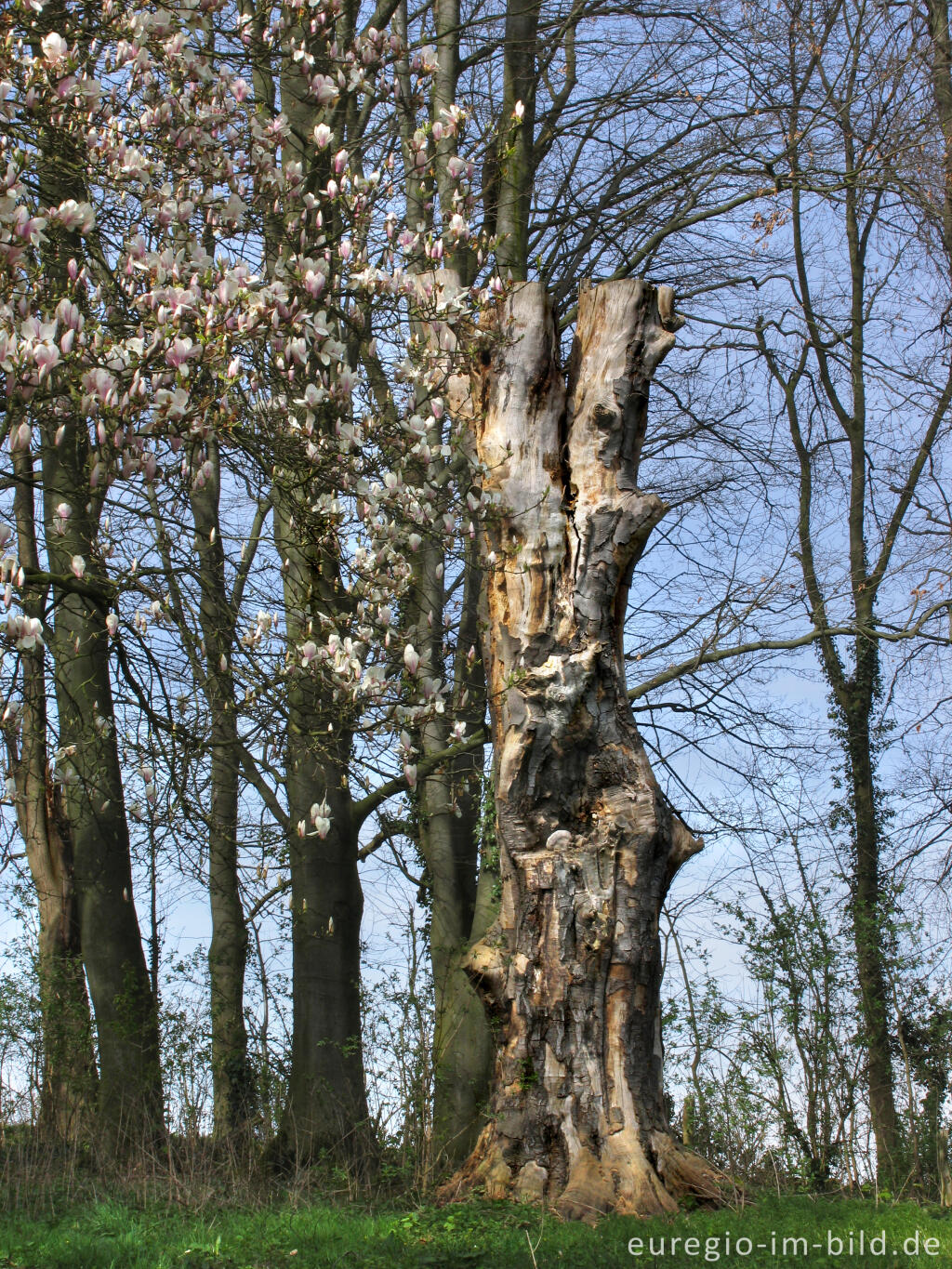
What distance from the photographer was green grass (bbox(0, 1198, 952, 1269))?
4492 mm

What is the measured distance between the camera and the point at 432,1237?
5.00 metres

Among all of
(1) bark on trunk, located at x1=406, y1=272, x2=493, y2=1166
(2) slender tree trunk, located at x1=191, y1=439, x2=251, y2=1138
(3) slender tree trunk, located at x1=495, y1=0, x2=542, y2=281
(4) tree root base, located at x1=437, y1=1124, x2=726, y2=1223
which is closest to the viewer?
(4) tree root base, located at x1=437, y1=1124, x2=726, y2=1223

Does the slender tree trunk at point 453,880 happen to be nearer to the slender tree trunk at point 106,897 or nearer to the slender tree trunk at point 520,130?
the slender tree trunk at point 106,897

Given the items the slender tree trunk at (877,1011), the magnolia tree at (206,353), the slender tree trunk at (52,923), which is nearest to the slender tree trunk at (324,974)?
the magnolia tree at (206,353)

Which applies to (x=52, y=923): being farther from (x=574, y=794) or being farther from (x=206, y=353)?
(x=206, y=353)

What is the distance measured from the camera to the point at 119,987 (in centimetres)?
945

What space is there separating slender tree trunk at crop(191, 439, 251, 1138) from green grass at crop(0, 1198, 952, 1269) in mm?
2132

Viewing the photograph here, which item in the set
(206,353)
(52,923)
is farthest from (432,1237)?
(52,923)

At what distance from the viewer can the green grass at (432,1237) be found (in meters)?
4.49

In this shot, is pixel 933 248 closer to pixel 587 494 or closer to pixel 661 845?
pixel 587 494

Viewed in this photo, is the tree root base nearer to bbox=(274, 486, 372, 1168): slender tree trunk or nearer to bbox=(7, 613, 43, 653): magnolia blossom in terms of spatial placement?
bbox=(274, 486, 372, 1168): slender tree trunk

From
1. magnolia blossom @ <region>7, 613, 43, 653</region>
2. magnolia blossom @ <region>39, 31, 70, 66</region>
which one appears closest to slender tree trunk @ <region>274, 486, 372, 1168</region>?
magnolia blossom @ <region>7, 613, 43, 653</region>

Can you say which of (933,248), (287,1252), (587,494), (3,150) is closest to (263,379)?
(3,150)

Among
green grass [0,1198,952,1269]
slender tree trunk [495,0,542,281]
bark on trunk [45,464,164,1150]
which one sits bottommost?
green grass [0,1198,952,1269]
